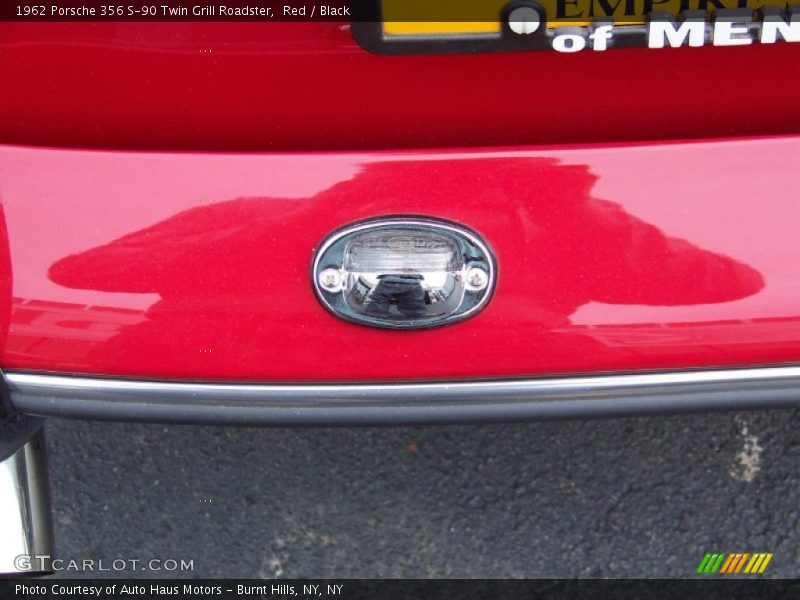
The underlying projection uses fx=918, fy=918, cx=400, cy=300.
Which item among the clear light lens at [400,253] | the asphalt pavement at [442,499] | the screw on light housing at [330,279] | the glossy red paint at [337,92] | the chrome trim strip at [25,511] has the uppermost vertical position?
the glossy red paint at [337,92]

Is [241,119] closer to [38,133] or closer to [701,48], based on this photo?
[38,133]

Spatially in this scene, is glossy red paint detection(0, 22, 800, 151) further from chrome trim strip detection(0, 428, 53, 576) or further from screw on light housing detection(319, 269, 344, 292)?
chrome trim strip detection(0, 428, 53, 576)

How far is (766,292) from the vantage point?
113 centimetres

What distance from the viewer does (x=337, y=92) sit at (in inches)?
44.4

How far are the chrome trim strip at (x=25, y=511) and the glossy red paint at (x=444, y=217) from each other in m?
0.35

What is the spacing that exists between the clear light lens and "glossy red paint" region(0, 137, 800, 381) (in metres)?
0.03

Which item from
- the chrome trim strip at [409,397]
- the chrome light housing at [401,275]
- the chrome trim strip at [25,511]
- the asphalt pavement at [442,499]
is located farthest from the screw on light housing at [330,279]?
the asphalt pavement at [442,499]

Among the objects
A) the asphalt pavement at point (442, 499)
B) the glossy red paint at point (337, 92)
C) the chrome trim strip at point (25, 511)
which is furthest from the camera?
the asphalt pavement at point (442, 499)

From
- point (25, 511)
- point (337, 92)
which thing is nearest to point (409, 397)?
point (337, 92)

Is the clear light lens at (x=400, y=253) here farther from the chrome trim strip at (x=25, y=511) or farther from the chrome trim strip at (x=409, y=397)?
the chrome trim strip at (x=25, y=511)

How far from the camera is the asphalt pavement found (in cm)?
186

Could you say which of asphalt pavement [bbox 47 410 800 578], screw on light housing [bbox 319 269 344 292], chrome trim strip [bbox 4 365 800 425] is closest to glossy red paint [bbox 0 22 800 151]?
screw on light housing [bbox 319 269 344 292]

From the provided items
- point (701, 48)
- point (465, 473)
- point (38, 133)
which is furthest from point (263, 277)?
point (465, 473)

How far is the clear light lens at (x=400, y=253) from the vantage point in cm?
114
